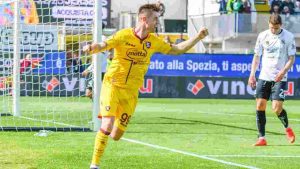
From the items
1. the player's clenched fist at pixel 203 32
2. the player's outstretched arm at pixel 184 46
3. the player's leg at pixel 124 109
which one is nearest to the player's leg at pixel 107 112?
the player's leg at pixel 124 109

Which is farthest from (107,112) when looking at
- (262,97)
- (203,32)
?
(262,97)

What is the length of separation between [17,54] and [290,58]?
8.05m

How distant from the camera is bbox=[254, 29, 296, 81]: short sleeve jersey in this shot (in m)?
14.6

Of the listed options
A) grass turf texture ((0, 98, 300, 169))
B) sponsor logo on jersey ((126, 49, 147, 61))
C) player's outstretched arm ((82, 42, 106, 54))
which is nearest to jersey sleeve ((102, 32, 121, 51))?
player's outstretched arm ((82, 42, 106, 54))

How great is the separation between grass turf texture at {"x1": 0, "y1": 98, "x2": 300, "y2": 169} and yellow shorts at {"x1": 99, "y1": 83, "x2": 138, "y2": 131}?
70 centimetres

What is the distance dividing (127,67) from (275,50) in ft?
14.7

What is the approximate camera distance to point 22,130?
53.9ft

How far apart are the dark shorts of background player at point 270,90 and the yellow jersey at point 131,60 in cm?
409

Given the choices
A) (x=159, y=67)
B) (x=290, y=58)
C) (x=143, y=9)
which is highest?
(x=143, y=9)

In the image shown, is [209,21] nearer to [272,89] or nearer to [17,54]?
[17,54]

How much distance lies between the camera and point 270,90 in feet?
48.3

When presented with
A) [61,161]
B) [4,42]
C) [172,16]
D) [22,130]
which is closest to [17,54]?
[4,42]

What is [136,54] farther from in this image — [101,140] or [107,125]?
[101,140]

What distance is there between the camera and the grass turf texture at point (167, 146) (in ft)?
38.1
